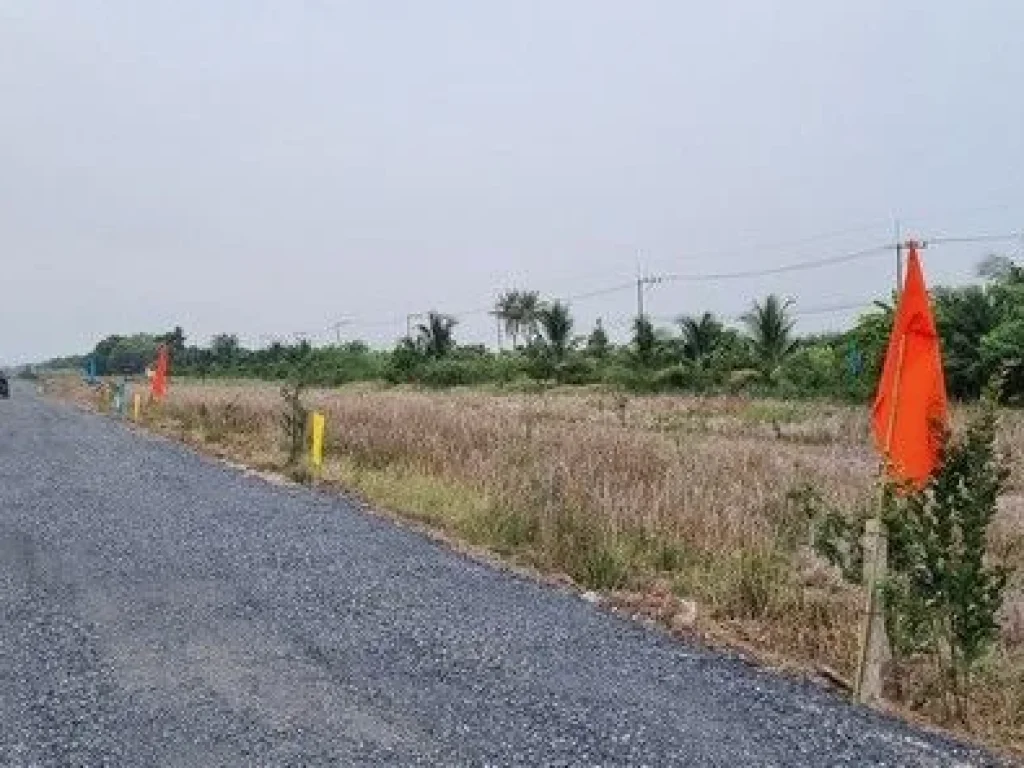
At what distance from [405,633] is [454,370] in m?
52.5

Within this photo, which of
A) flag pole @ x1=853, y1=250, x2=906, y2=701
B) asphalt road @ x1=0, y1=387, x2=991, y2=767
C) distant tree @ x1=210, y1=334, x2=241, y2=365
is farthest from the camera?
distant tree @ x1=210, y1=334, x2=241, y2=365

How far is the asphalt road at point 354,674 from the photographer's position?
491 cm

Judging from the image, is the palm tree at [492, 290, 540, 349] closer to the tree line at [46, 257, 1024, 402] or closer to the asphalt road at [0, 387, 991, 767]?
the tree line at [46, 257, 1024, 402]

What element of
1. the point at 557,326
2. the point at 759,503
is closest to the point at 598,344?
the point at 557,326

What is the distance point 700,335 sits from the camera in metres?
48.5

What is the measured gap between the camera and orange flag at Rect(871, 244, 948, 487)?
600 centimetres

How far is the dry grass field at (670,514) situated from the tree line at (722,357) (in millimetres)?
2118

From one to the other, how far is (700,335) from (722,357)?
4.03m

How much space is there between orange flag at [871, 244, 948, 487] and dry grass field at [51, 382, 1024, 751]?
0.38 metres

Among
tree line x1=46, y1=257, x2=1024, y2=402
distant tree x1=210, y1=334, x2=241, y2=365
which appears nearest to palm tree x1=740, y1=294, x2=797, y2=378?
tree line x1=46, y1=257, x2=1024, y2=402

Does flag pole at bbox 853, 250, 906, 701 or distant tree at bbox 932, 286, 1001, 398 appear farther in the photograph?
distant tree at bbox 932, 286, 1001, 398

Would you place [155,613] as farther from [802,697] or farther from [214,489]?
[214,489]

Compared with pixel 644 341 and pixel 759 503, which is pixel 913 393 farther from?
pixel 644 341

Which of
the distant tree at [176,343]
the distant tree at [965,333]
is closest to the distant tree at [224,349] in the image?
the distant tree at [176,343]
